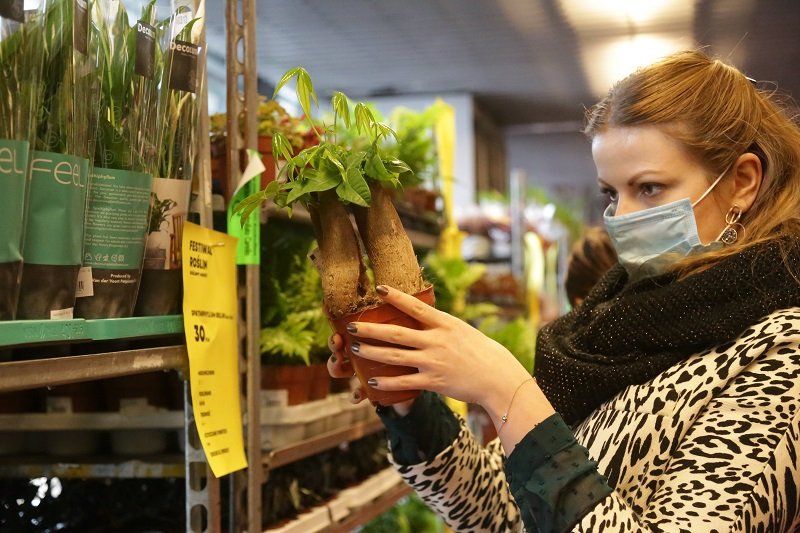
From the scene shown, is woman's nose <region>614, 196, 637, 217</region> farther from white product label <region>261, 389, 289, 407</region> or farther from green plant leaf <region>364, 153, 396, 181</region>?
white product label <region>261, 389, 289, 407</region>

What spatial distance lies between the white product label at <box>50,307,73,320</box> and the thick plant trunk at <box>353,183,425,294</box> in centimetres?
46

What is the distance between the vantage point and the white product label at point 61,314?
104cm

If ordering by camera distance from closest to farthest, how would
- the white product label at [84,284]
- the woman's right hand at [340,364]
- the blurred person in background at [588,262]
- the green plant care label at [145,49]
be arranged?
1. the white product label at [84,284]
2. the green plant care label at [145,49]
3. the woman's right hand at [340,364]
4. the blurred person in background at [588,262]

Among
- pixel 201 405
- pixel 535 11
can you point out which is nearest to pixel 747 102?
pixel 201 405

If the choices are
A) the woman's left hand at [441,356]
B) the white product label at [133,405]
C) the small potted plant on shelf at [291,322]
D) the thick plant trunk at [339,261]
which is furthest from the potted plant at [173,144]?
the small potted plant on shelf at [291,322]

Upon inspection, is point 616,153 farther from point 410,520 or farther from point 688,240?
point 410,520

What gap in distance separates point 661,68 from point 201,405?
1.10 m

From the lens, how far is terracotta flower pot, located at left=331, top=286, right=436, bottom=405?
1244 millimetres

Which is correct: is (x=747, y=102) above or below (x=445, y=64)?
below

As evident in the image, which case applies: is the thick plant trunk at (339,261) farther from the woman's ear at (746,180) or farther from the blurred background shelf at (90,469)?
the woman's ear at (746,180)

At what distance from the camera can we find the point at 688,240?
5.11 feet

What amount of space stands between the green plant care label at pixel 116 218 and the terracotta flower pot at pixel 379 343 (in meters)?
0.34

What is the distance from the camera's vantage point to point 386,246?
Result: 1.31m

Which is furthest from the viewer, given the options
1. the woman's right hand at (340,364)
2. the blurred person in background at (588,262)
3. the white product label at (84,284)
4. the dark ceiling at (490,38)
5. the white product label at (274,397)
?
the dark ceiling at (490,38)
